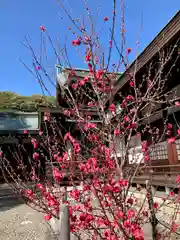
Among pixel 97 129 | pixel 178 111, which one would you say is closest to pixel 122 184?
pixel 97 129

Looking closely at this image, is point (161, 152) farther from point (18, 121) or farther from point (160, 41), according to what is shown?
point (18, 121)

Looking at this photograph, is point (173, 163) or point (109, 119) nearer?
point (109, 119)

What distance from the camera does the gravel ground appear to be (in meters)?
5.60

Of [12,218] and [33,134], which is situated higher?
[33,134]

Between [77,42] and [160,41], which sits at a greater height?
[160,41]

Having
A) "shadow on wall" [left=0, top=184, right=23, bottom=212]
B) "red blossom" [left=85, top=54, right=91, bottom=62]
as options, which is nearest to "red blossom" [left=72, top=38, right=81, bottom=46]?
"red blossom" [left=85, top=54, right=91, bottom=62]

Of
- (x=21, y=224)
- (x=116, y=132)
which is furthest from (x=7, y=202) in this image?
(x=116, y=132)

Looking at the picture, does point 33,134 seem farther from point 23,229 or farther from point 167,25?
point 167,25

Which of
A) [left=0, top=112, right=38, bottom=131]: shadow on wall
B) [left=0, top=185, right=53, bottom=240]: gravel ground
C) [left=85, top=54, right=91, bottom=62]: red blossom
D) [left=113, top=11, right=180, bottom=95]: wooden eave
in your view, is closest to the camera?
[left=85, top=54, right=91, bottom=62]: red blossom

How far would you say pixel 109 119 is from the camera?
2.53m

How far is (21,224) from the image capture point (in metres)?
6.66

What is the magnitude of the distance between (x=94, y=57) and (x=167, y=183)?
4871mm

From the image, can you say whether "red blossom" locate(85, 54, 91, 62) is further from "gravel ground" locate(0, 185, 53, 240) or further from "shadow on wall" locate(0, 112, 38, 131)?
"shadow on wall" locate(0, 112, 38, 131)

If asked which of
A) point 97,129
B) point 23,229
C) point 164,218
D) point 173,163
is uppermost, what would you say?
point 97,129
